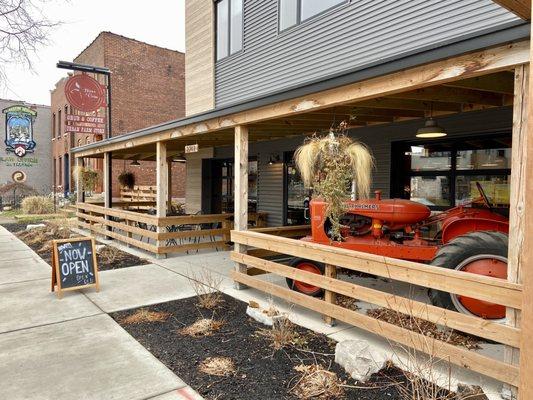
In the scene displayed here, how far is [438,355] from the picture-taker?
336cm

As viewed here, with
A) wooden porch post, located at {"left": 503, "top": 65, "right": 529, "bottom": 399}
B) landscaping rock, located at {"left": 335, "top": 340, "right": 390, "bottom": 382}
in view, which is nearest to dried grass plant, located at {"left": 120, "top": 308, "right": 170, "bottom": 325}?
landscaping rock, located at {"left": 335, "top": 340, "right": 390, "bottom": 382}

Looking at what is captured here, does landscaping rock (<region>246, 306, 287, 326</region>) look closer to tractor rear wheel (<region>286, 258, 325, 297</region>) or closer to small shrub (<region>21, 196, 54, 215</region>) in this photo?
tractor rear wheel (<region>286, 258, 325, 297</region>)

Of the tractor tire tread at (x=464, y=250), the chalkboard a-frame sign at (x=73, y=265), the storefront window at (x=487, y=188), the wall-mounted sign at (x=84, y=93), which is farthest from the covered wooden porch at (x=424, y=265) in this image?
the wall-mounted sign at (x=84, y=93)

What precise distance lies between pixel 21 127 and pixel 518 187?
32.9 m

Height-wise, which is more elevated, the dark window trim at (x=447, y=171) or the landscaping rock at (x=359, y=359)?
the dark window trim at (x=447, y=171)

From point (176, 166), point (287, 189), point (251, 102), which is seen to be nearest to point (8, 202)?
point (176, 166)

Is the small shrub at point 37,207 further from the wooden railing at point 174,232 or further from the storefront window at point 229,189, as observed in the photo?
the storefront window at point 229,189

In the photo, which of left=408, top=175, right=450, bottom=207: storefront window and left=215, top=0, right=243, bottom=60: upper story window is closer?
left=408, top=175, right=450, bottom=207: storefront window

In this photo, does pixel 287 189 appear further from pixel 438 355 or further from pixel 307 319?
pixel 438 355

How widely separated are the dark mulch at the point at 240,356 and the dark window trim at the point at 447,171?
3826mm

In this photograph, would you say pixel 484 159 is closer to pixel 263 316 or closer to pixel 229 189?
pixel 263 316

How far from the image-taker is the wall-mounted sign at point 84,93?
40.9 ft

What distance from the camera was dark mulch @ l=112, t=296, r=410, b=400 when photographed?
3.22 meters

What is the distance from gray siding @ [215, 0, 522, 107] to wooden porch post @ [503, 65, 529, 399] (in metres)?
0.91
